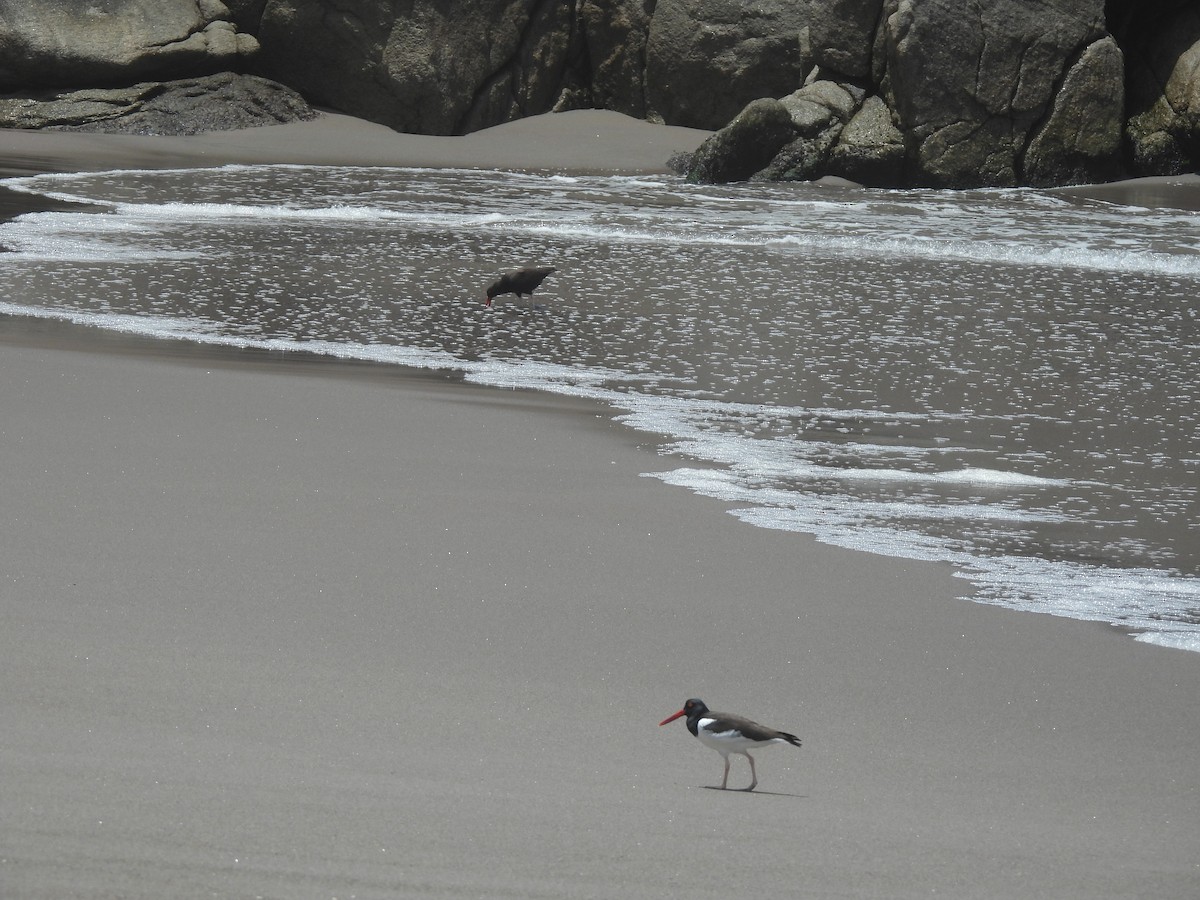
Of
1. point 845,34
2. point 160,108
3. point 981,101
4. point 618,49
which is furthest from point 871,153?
point 160,108

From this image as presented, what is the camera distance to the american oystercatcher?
134 inches

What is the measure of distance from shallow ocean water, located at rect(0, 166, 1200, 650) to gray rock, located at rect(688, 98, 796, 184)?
1.86 m

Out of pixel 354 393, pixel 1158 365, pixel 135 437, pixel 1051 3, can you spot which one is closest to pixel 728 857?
pixel 135 437

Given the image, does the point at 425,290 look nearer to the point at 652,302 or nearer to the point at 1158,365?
the point at 652,302

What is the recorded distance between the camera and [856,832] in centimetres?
329

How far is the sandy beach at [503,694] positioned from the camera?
10.0 feet

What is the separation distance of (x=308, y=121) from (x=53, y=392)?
17.6 meters

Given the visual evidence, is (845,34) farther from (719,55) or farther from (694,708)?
(694,708)

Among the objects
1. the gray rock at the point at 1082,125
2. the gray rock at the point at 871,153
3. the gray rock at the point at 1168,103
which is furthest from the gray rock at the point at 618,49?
the gray rock at the point at 1168,103

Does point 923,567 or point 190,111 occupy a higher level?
point 190,111

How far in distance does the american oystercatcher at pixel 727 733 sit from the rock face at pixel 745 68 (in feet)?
57.8

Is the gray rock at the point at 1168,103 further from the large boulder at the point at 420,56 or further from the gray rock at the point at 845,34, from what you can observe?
the large boulder at the point at 420,56

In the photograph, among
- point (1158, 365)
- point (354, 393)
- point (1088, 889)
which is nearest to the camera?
point (1088, 889)

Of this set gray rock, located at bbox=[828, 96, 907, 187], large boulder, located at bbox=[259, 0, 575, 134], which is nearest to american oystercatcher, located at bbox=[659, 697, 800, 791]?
gray rock, located at bbox=[828, 96, 907, 187]
